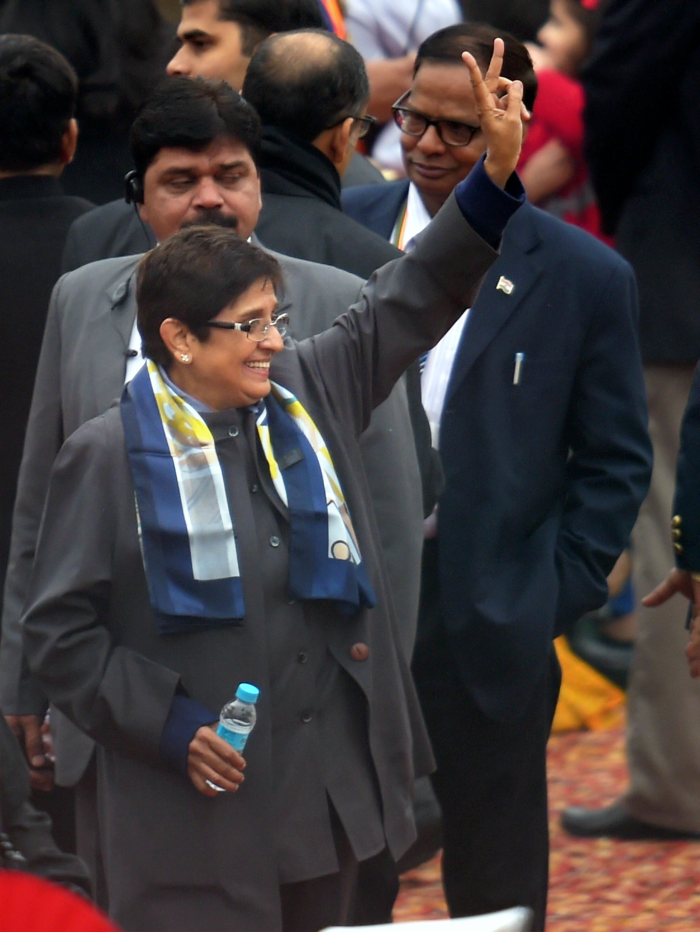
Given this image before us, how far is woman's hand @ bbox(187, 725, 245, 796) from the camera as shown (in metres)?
3.20

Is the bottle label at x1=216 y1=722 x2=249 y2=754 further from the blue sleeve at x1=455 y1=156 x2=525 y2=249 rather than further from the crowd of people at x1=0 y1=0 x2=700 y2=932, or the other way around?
the blue sleeve at x1=455 y1=156 x2=525 y2=249

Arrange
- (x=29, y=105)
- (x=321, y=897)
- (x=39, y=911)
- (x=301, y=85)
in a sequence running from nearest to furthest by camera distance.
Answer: (x=39, y=911), (x=321, y=897), (x=301, y=85), (x=29, y=105)

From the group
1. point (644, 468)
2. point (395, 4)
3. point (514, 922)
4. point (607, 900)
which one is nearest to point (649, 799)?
point (607, 900)

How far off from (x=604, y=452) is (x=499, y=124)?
4.05 ft

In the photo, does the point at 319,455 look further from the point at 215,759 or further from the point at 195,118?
the point at 195,118

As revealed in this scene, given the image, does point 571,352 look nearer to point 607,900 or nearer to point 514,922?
point 607,900

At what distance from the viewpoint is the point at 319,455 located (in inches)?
131

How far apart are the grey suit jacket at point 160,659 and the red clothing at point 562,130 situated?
3505 mm

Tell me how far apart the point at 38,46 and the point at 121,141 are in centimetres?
94

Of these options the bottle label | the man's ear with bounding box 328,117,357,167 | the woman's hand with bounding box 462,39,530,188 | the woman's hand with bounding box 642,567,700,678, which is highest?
the woman's hand with bounding box 462,39,530,188

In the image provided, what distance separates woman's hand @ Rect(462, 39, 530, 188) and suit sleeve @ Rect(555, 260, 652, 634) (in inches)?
41.5

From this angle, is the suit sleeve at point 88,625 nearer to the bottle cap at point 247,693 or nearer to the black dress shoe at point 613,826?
the bottle cap at point 247,693

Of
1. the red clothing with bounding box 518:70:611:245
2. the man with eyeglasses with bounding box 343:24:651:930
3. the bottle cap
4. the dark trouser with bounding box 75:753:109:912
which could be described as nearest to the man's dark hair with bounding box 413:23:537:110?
the man with eyeglasses with bounding box 343:24:651:930

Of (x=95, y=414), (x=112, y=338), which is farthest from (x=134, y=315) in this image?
(x=95, y=414)
